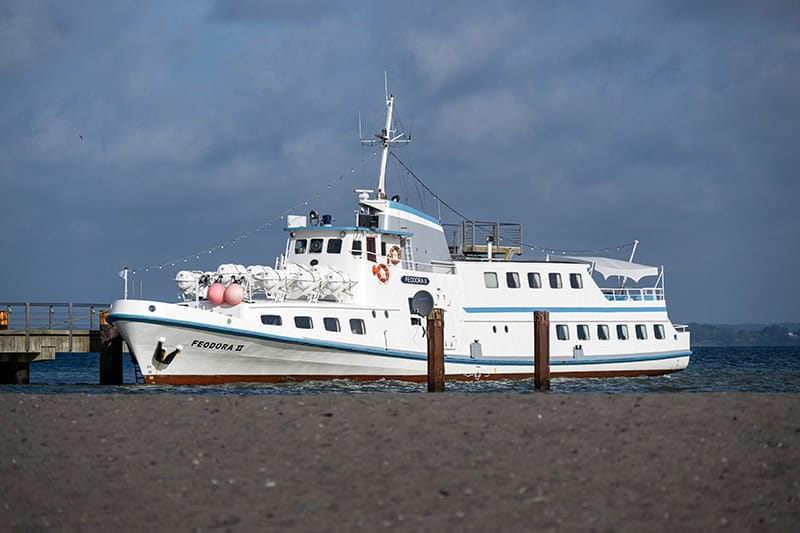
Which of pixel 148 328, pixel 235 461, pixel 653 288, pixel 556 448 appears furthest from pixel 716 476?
pixel 653 288

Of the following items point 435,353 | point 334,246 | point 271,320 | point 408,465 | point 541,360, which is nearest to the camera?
point 408,465

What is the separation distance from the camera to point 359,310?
3281 cm

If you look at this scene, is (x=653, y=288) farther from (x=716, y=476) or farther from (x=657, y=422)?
(x=716, y=476)

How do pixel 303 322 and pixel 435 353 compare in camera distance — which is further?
pixel 303 322

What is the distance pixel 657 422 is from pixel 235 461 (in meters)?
5.59

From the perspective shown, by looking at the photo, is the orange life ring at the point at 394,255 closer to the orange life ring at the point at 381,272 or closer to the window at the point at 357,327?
the orange life ring at the point at 381,272

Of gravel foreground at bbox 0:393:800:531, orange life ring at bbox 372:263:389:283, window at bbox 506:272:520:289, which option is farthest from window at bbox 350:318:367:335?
gravel foreground at bbox 0:393:800:531

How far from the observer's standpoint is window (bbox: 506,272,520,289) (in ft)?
122

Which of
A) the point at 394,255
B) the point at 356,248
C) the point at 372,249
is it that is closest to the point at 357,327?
the point at 356,248

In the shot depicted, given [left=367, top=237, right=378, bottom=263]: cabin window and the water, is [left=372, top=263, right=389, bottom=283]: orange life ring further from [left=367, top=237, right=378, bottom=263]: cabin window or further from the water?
the water

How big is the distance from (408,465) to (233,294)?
1959 centimetres

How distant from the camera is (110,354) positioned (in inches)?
1297

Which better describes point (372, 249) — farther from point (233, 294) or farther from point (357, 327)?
point (233, 294)

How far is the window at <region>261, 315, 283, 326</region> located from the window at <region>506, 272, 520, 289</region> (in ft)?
30.8
